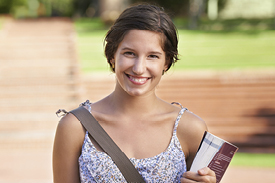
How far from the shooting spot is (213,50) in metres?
14.4

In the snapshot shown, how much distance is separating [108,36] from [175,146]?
600mm

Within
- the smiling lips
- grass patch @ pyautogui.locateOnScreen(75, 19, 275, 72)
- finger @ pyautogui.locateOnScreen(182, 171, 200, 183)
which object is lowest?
finger @ pyautogui.locateOnScreen(182, 171, 200, 183)

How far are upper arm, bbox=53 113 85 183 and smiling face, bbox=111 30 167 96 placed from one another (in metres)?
0.28

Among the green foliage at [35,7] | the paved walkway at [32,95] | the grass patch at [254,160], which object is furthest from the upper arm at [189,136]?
the green foliage at [35,7]

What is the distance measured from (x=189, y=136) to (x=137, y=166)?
31cm

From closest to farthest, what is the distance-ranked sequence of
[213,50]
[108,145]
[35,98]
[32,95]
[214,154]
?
[214,154], [108,145], [35,98], [32,95], [213,50]

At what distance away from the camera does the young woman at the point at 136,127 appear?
176 cm

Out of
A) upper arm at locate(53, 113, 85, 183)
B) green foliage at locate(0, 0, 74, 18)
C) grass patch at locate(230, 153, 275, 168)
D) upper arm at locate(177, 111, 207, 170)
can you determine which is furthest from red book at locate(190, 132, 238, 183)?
green foliage at locate(0, 0, 74, 18)

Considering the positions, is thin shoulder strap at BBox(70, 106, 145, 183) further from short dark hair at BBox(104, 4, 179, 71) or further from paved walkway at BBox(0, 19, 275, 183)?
paved walkway at BBox(0, 19, 275, 183)

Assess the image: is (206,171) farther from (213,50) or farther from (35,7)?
(35,7)

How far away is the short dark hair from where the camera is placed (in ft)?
5.82

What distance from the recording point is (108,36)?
190 centimetres

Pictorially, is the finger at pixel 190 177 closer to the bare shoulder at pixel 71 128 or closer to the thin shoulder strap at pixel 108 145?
the thin shoulder strap at pixel 108 145

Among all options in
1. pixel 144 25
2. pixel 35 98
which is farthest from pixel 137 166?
pixel 35 98
